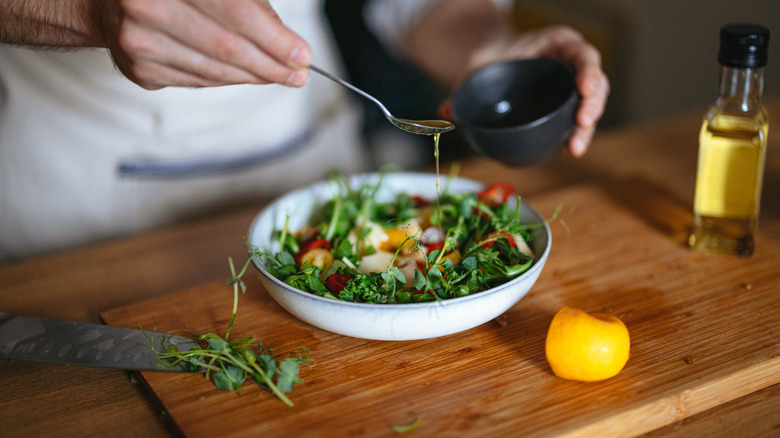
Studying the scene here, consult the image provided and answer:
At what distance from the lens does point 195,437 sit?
777mm

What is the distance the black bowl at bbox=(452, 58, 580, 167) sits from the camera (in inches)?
44.0

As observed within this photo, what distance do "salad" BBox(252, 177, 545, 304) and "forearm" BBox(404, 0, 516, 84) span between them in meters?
0.53

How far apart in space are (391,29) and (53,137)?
3.14ft

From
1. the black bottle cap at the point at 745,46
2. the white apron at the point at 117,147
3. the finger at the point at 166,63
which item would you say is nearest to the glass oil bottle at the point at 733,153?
the black bottle cap at the point at 745,46

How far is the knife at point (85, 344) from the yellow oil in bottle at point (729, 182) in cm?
86

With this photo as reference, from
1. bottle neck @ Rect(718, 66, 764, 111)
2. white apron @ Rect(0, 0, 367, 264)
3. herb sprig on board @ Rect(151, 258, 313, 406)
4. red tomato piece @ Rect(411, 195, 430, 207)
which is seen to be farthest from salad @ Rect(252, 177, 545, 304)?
white apron @ Rect(0, 0, 367, 264)

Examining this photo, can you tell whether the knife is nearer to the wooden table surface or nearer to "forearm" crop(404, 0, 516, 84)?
the wooden table surface

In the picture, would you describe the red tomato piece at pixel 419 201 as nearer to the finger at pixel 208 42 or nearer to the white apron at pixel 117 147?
the finger at pixel 208 42

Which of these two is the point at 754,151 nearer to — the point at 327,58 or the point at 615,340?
the point at 615,340

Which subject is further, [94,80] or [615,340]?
[94,80]

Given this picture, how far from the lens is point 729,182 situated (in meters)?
1.09

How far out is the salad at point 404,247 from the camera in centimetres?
90

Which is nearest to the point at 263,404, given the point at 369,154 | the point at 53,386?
the point at 53,386

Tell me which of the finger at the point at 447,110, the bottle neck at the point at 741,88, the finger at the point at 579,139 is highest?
the bottle neck at the point at 741,88
